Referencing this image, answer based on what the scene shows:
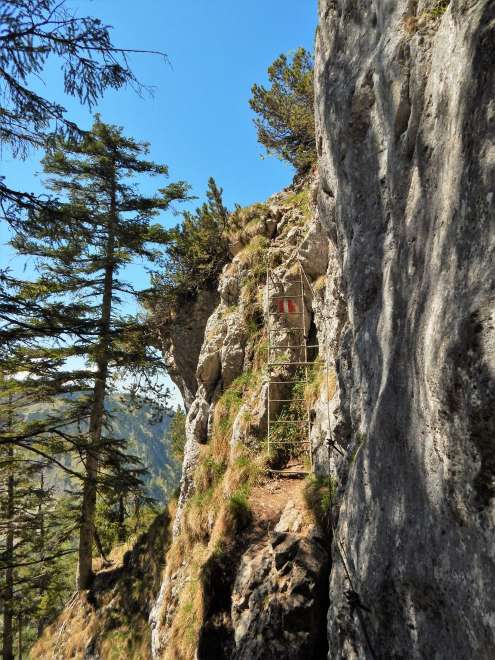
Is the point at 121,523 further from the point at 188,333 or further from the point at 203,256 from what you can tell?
the point at 203,256

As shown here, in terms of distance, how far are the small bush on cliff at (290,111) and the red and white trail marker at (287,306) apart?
601cm

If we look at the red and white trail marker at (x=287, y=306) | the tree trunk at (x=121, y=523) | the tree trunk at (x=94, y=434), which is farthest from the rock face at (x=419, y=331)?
the tree trunk at (x=121, y=523)

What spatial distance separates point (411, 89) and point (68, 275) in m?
13.0

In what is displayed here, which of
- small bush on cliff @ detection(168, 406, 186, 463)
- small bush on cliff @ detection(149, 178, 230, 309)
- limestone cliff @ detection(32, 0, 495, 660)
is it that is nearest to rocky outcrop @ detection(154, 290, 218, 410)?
small bush on cliff @ detection(149, 178, 230, 309)

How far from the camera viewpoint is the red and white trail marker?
11.8 m

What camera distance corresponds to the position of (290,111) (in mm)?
15664

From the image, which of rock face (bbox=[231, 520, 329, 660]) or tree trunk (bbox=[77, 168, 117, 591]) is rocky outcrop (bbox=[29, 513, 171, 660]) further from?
rock face (bbox=[231, 520, 329, 660])

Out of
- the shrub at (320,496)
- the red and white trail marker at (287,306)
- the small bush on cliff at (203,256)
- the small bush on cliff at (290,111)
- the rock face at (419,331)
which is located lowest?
the shrub at (320,496)

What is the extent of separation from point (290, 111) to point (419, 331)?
14.9 metres

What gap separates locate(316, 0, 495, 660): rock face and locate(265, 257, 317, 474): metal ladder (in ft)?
13.3

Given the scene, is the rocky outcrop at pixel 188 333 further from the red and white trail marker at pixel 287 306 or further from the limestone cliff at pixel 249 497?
the red and white trail marker at pixel 287 306

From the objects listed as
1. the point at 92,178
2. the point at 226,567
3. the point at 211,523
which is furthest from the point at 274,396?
the point at 92,178

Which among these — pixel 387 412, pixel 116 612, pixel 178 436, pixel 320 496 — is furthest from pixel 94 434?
pixel 178 436

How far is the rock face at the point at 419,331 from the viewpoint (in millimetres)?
2562
